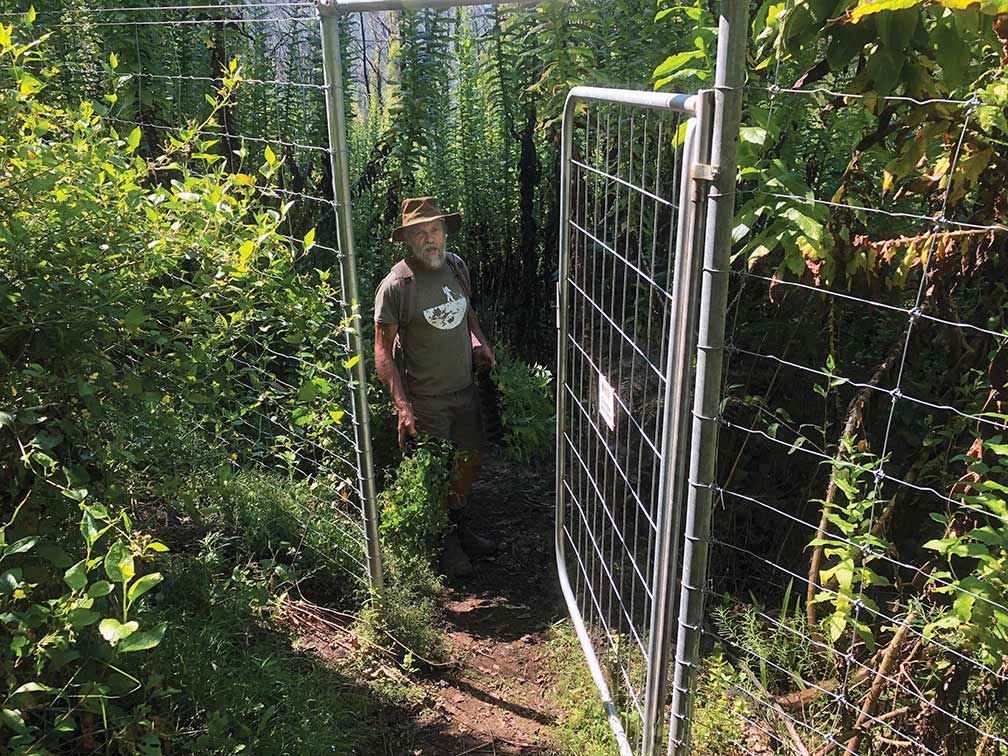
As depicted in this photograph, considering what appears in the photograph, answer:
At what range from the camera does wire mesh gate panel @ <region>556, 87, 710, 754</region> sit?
80.5 inches

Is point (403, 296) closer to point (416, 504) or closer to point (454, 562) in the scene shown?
point (416, 504)

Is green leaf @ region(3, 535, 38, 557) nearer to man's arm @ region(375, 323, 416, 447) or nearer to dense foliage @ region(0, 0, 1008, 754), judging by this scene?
dense foliage @ region(0, 0, 1008, 754)

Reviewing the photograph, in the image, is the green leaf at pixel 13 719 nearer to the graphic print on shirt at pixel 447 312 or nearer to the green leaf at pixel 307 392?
the green leaf at pixel 307 392

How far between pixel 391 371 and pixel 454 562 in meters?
1.01

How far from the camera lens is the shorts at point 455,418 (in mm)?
4332

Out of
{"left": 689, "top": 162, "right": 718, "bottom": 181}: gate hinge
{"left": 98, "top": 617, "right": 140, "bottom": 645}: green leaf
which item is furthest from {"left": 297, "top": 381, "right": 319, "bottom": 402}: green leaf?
{"left": 689, "top": 162, "right": 718, "bottom": 181}: gate hinge

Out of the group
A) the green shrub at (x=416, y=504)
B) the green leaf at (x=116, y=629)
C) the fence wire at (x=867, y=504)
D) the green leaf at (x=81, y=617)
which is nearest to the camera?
the green leaf at (x=116, y=629)

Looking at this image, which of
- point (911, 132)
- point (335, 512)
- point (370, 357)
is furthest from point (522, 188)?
point (911, 132)

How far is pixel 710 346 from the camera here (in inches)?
74.9

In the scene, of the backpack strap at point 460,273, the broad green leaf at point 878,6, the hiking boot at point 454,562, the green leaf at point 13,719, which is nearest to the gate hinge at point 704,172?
the broad green leaf at point 878,6

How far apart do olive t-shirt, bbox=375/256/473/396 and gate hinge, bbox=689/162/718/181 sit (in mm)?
2485

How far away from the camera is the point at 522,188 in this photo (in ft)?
18.9

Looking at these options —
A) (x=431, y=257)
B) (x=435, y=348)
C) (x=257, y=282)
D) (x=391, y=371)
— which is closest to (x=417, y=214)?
(x=431, y=257)

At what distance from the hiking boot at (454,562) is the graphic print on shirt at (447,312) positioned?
104cm
